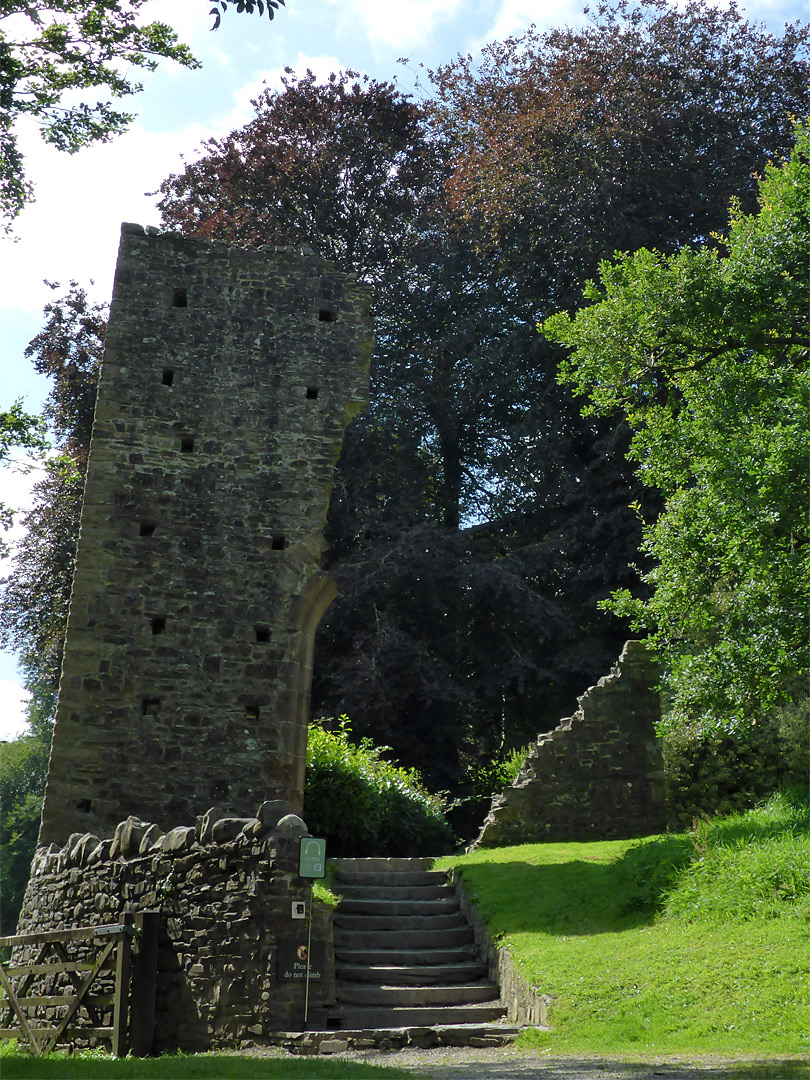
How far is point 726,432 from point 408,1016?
270 inches

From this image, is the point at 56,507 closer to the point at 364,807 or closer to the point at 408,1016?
the point at 364,807

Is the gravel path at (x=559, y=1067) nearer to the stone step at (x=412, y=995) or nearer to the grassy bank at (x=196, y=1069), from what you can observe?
the grassy bank at (x=196, y=1069)

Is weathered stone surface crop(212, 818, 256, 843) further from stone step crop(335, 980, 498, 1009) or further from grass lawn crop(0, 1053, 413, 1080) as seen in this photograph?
grass lawn crop(0, 1053, 413, 1080)

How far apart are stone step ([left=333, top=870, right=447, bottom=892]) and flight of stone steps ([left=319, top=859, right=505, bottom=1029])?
1 cm

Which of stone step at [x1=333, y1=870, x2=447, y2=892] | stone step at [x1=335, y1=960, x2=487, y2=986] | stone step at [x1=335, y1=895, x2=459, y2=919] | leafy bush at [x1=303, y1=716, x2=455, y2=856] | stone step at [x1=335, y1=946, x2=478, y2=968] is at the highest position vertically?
leafy bush at [x1=303, y1=716, x2=455, y2=856]

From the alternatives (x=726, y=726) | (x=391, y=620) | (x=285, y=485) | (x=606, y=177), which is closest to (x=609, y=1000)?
(x=726, y=726)

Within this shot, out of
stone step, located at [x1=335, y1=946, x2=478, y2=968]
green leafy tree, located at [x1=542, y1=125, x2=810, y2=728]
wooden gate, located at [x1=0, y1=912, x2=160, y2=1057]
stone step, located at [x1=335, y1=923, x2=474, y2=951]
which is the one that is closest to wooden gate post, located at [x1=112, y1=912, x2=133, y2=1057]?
wooden gate, located at [x1=0, y1=912, x2=160, y2=1057]

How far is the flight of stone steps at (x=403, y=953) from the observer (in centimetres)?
923

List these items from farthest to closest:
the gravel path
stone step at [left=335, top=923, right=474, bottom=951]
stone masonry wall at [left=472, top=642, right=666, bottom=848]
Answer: stone masonry wall at [left=472, top=642, right=666, bottom=848], stone step at [left=335, top=923, right=474, bottom=951], the gravel path

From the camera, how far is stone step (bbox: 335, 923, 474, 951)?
1065 cm

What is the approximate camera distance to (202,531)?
13367mm

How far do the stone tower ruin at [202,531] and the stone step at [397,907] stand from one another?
167cm

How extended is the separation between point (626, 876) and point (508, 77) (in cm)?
2108

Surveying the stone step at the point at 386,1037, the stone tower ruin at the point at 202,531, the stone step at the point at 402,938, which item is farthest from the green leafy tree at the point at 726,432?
the stone step at the point at 386,1037
